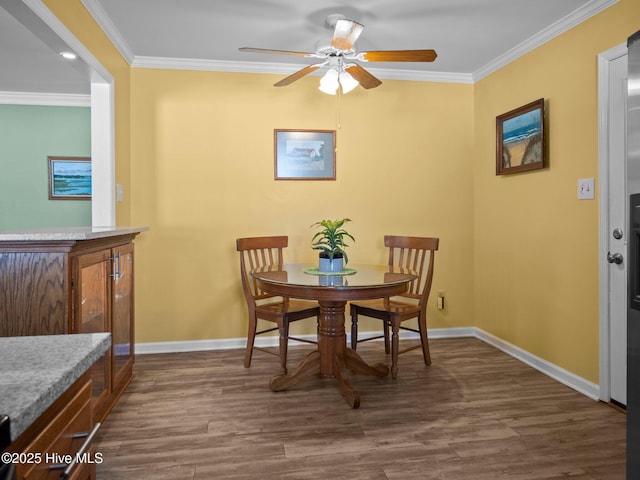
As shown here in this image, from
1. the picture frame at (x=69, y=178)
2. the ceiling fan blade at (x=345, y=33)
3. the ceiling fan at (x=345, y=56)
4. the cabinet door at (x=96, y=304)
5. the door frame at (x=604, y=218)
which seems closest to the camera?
the cabinet door at (x=96, y=304)

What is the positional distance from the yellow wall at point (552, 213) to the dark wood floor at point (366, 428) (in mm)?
384

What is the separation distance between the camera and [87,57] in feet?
8.13

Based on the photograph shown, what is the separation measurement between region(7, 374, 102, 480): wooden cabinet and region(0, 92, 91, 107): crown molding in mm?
4309

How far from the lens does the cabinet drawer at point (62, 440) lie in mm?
622

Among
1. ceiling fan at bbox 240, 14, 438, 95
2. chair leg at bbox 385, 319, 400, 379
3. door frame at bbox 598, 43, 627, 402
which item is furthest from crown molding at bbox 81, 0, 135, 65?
door frame at bbox 598, 43, 627, 402

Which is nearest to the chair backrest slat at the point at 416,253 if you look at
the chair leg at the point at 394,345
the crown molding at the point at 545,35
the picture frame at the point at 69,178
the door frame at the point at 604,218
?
the chair leg at the point at 394,345

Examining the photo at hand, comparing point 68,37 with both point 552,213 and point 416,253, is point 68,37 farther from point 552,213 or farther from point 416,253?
point 552,213

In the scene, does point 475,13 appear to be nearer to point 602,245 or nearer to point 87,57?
point 602,245

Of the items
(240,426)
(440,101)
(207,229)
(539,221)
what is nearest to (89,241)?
(240,426)

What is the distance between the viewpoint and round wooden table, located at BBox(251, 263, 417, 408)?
228cm

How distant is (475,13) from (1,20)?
303 cm

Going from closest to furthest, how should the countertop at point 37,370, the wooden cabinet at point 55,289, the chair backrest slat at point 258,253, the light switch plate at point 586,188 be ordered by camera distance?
the countertop at point 37,370
the wooden cabinet at point 55,289
the light switch plate at point 586,188
the chair backrest slat at point 258,253

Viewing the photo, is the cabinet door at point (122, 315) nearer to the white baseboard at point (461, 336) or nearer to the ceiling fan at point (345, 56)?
the white baseboard at point (461, 336)

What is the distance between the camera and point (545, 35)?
115 inches
